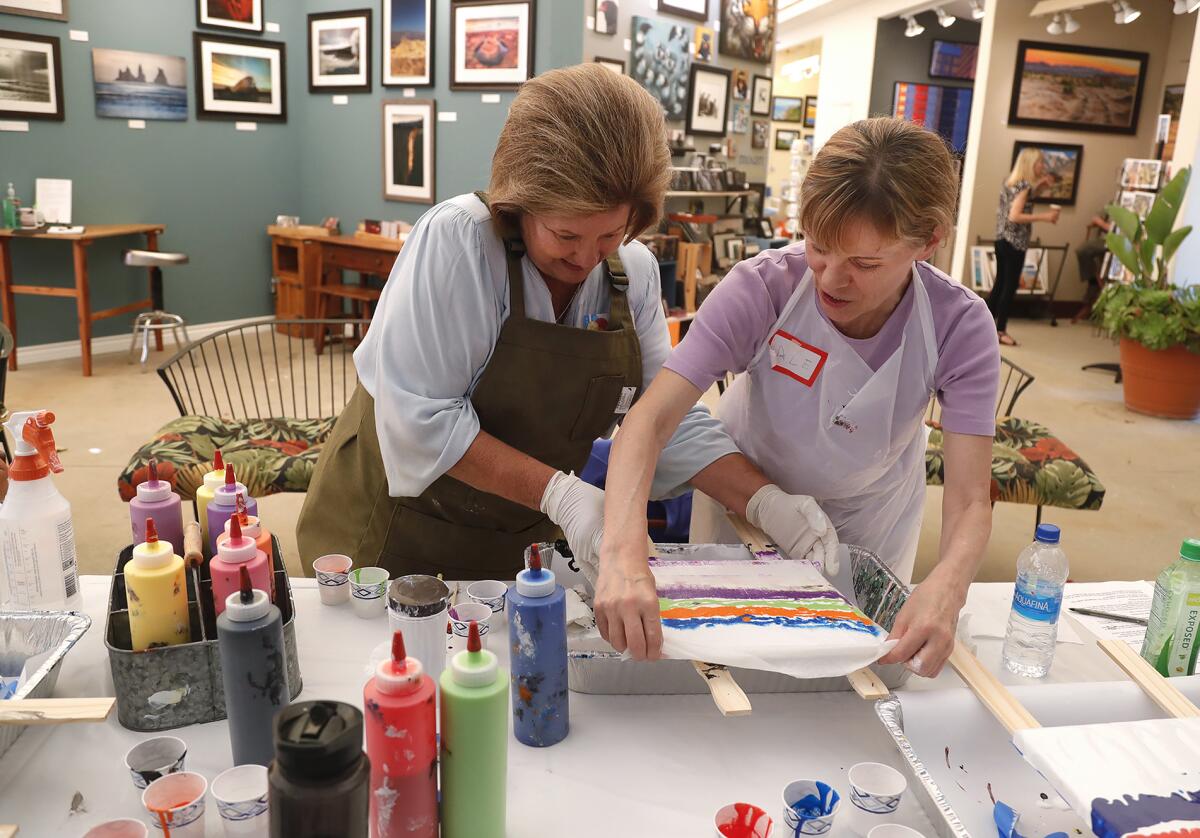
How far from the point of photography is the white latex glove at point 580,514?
1.40 metres

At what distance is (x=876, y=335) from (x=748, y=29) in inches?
230

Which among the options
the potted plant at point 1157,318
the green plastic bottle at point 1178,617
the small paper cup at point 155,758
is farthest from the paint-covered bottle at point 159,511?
the potted plant at point 1157,318

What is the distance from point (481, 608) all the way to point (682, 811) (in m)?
0.45

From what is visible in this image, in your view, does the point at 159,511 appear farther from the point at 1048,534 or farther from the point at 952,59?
the point at 952,59

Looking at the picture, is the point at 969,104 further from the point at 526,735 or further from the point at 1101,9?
the point at 526,735

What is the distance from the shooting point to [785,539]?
155 cm

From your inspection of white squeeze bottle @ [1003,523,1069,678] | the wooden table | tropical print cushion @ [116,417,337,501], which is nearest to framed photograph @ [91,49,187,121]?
the wooden table

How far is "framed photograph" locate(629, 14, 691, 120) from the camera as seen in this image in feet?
19.2

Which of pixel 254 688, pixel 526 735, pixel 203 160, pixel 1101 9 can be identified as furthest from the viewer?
pixel 1101 9

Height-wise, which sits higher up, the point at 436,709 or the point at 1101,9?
the point at 1101,9

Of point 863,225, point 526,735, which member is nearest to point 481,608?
point 526,735

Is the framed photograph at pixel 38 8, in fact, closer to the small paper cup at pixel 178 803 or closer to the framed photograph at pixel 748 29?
the framed photograph at pixel 748 29

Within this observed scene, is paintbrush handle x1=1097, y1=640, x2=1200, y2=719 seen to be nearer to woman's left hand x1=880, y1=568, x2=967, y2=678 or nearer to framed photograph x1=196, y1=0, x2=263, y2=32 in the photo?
woman's left hand x1=880, y1=568, x2=967, y2=678

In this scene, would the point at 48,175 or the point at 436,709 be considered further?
the point at 48,175
